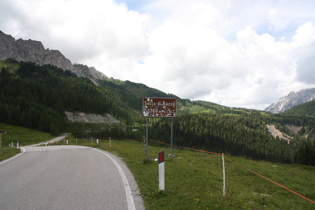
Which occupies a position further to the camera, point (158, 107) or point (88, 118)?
point (88, 118)

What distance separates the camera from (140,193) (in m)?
7.65

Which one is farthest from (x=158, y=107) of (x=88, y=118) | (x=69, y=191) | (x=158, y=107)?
(x=88, y=118)

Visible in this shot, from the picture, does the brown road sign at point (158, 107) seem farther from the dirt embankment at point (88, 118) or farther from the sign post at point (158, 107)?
the dirt embankment at point (88, 118)

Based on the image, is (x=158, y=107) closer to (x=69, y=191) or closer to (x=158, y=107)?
(x=158, y=107)

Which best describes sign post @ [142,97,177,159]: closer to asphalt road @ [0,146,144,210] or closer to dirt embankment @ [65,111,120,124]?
asphalt road @ [0,146,144,210]

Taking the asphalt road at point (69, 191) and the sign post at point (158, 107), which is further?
the sign post at point (158, 107)

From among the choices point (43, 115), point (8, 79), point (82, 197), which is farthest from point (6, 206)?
point (8, 79)

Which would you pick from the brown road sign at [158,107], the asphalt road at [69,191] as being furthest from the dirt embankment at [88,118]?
the asphalt road at [69,191]

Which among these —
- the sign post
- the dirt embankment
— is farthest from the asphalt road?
the dirt embankment

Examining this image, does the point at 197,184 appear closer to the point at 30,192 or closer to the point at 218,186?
the point at 218,186

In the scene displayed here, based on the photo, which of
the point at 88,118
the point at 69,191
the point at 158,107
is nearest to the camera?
the point at 69,191

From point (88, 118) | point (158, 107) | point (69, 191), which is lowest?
point (69, 191)

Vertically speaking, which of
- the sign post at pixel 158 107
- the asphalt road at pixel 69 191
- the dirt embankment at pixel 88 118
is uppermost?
the dirt embankment at pixel 88 118

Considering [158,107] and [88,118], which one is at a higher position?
[88,118]
